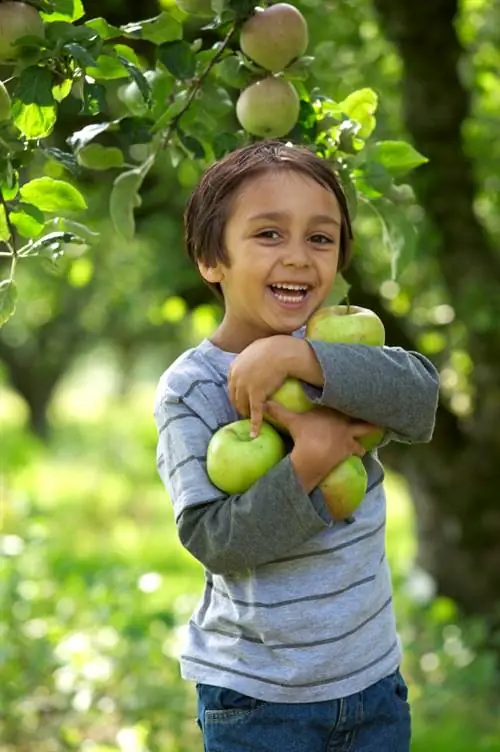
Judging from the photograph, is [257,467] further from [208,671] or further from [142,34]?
[142,34]

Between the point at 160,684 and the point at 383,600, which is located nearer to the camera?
the point at 383,600

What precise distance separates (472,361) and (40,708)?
222 cm

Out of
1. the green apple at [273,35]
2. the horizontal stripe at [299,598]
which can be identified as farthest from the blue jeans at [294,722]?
the green apple at [273,35]

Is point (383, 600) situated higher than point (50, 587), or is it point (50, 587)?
point (383, 600)

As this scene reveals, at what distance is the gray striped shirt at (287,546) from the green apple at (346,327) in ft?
0.09

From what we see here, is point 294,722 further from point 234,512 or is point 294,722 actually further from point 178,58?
point 178,58

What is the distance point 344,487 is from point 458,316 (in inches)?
127

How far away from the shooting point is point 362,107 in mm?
2154

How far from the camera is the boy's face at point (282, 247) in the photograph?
1.74m

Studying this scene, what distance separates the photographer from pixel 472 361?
5.03m

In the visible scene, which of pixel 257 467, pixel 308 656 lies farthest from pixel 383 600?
pixel 257 467

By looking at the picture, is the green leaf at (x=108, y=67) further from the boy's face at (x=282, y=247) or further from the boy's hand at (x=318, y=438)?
the boy's hand at (x=318, y=438)

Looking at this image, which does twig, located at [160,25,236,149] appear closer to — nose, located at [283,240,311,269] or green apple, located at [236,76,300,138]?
green apple, located at [236,76,300,138]

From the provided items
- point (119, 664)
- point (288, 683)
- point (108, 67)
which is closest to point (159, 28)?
point (108, 67)
